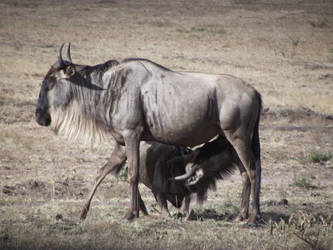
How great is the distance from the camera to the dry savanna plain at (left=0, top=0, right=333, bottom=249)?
6.25 meters

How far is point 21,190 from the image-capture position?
9492 millimetres

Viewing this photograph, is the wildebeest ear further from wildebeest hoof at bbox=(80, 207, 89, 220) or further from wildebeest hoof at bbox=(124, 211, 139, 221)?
A: wildebeest hoof at bbox=(80, 207, 89, 220)

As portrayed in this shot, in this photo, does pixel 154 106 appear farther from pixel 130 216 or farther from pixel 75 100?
pixel 130 216

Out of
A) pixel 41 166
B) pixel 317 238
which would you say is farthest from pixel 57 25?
pixel 317 238

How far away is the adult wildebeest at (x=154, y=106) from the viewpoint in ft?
22.9

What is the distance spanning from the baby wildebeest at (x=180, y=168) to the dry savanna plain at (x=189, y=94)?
29 centimetres

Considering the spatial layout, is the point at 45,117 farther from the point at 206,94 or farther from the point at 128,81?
the point at 206,94

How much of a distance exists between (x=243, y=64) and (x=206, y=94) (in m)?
16.2

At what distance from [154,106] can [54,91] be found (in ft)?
4.07

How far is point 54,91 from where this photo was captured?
7.32 metres

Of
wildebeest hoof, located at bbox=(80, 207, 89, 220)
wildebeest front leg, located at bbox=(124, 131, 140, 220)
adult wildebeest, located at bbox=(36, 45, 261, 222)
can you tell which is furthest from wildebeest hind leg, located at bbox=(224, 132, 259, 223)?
wildebeest hoof, located at bbox=(80, 207, 89, 220)

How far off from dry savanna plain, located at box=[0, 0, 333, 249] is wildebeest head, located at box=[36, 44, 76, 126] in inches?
45.5

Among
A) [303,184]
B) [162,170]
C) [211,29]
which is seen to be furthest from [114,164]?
[211,29]

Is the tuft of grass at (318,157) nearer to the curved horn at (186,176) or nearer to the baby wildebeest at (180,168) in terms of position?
the baby wildebeest at (180,168)
